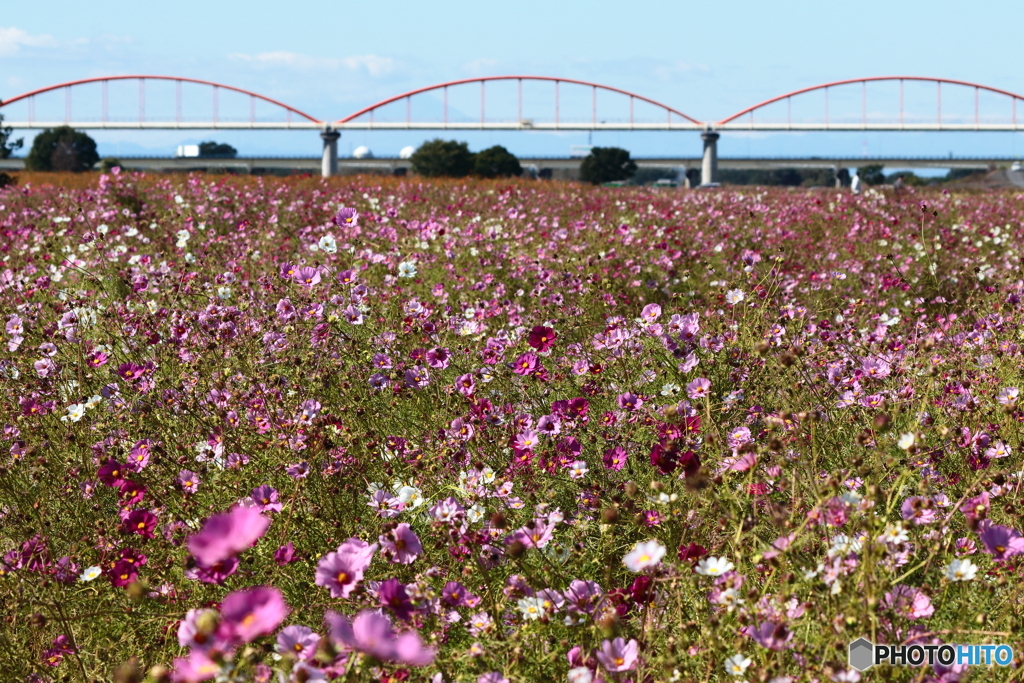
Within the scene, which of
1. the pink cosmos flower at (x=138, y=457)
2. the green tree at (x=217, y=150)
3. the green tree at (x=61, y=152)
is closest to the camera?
the pink cosmos flower at (x=138, y=457)

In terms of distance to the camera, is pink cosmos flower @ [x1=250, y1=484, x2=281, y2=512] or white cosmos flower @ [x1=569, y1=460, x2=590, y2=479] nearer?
pink cosmos flower @ [x1=250, y1=484, x2=281, y2=512]

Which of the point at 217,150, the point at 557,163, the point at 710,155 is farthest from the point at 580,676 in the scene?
the point at 217,150

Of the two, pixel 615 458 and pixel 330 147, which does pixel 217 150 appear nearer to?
pixel 330 147

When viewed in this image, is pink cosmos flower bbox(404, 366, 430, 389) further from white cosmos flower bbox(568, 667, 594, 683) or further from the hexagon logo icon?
the hexagon logo icon

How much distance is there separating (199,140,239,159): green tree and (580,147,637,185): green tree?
70.2 m

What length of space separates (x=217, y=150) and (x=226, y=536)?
388 ft

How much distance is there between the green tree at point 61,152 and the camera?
51250mm

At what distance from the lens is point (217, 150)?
110 meters

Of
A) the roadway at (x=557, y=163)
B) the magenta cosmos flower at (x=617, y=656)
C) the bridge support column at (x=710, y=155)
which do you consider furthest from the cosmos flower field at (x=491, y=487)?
the roadway at (x=557, y=163)

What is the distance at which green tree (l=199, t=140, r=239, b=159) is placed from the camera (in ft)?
352

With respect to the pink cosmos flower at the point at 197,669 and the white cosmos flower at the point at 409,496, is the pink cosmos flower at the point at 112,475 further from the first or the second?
the pink cosmos flower at the point at 197,669

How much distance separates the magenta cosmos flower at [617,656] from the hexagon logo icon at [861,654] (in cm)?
38

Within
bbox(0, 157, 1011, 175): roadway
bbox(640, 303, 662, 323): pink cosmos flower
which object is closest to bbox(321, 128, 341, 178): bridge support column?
bbox(0, 157, 1011, 175): roadway

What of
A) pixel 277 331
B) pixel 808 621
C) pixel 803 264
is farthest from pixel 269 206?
pixel 808 621
